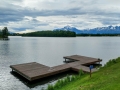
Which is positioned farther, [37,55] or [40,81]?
[37,55]

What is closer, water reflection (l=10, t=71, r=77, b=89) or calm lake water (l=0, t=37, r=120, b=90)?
water reflection (l=10, t=71, r=77, b=89)

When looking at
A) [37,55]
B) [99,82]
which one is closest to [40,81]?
[99,82]

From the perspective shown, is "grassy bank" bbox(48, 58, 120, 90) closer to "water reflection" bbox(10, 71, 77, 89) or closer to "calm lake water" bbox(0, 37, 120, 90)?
"water reflection" bbox(10, 71, 77, 89)

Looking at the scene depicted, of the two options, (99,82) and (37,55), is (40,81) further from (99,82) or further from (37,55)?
(37,55)

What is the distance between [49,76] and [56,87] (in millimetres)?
9016

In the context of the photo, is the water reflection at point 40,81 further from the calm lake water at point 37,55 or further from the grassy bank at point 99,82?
the grassy bank at point 99,82

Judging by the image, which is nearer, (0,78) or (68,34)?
(0,78)

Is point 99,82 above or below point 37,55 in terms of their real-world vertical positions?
above

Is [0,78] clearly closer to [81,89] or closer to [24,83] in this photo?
[24,83]

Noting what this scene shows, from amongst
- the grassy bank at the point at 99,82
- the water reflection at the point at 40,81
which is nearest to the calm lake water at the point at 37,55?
the water reflection at the point at 40,81

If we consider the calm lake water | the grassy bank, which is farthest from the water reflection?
the grassy bank

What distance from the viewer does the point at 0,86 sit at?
18.9 metres

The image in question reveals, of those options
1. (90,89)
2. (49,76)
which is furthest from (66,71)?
(90,89)

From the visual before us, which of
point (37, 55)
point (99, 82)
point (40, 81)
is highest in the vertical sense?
point (99, 82)
